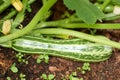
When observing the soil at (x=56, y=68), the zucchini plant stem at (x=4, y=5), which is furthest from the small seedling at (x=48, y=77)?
the zucchini plant stem at (x=4, y=5)

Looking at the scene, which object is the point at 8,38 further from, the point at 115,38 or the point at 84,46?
the point at 115,38

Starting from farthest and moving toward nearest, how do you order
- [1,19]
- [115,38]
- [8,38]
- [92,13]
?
1. [115,38]
2. [1,19]
3. [8,38]
4. [92,13]

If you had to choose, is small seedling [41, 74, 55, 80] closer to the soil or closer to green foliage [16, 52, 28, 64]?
the soil

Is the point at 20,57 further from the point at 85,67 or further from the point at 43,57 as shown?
the point at 85,67

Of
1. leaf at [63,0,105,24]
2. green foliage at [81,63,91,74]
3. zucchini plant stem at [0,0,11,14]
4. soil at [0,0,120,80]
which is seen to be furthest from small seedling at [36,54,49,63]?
leaf at [63,0,105,24]

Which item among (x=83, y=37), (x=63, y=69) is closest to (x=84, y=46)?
(x=83, y=37)

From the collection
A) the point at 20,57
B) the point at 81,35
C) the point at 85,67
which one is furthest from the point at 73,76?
the point at 20,57
